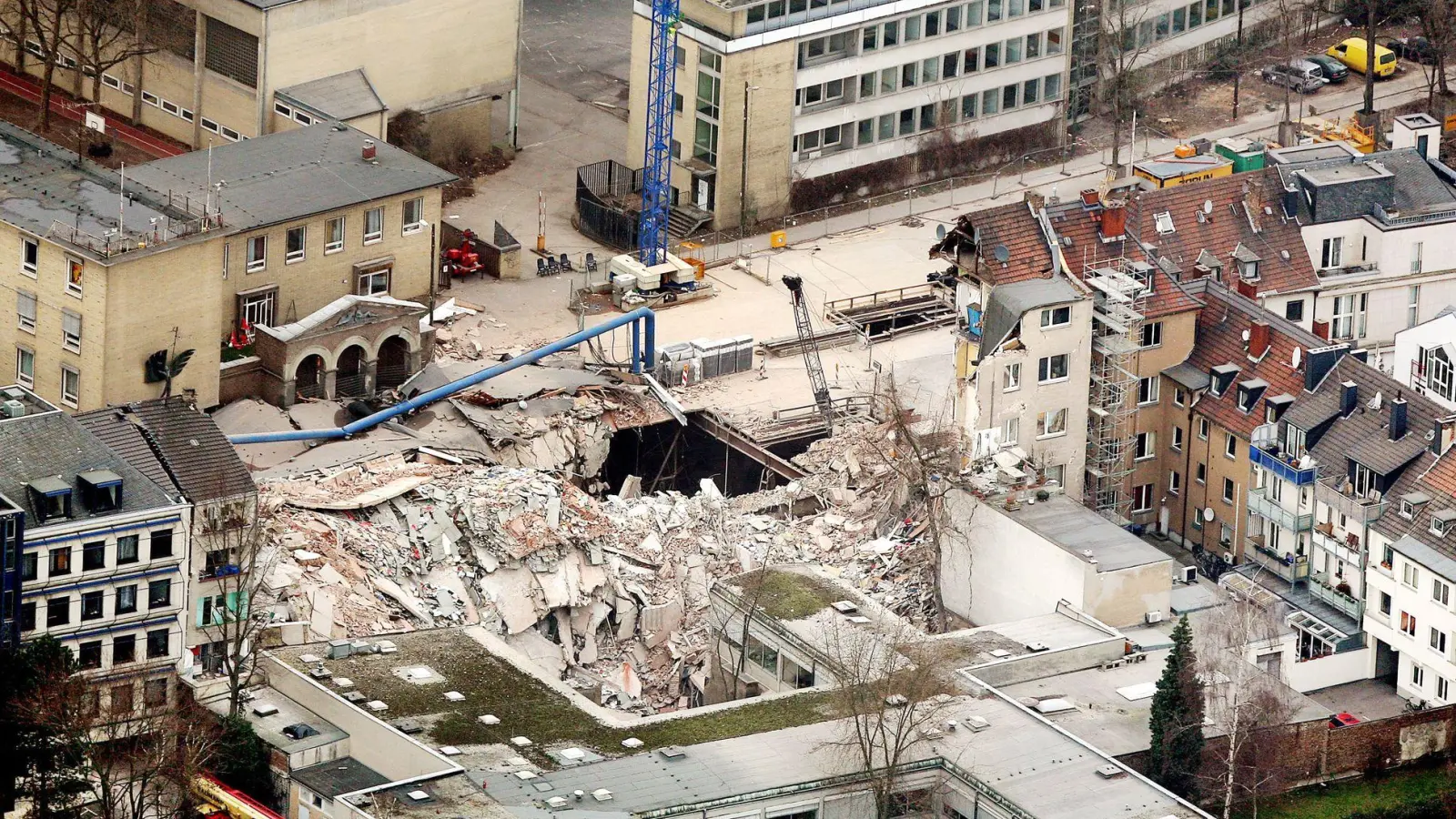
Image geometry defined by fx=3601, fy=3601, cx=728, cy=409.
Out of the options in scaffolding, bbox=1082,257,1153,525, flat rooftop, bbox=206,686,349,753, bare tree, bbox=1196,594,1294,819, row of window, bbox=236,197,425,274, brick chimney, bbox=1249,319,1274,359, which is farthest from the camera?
A: row of window, bbox=236,197,425,274

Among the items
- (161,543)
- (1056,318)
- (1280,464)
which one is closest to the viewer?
(161,543)

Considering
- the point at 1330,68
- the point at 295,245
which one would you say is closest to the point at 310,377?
the point at 295,245

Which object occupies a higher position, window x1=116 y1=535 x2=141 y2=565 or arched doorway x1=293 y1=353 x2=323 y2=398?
arched doorway x1=293 y1=353 x2=323 y2=398

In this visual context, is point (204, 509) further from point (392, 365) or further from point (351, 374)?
point (392, 365)

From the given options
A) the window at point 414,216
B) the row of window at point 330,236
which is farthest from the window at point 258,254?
the window at point 414,216

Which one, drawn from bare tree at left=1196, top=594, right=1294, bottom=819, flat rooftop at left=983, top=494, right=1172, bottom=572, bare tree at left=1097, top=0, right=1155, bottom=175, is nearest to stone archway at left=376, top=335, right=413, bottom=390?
flat rooftop at left=983, top=494, right=1172, bottom=572

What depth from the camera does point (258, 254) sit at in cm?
15588

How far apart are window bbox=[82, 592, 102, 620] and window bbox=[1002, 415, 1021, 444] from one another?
4002cm

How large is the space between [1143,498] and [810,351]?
18673 mm

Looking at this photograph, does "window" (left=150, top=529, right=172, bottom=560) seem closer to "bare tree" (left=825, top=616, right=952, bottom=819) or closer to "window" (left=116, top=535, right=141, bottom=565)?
"window" (left=116, top=535, right=141, bottom=565)

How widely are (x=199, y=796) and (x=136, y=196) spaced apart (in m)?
38.2

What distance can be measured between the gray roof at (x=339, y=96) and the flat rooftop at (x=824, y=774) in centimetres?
5588

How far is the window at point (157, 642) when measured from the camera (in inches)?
4956

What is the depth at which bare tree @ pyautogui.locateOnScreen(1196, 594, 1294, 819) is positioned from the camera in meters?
129
